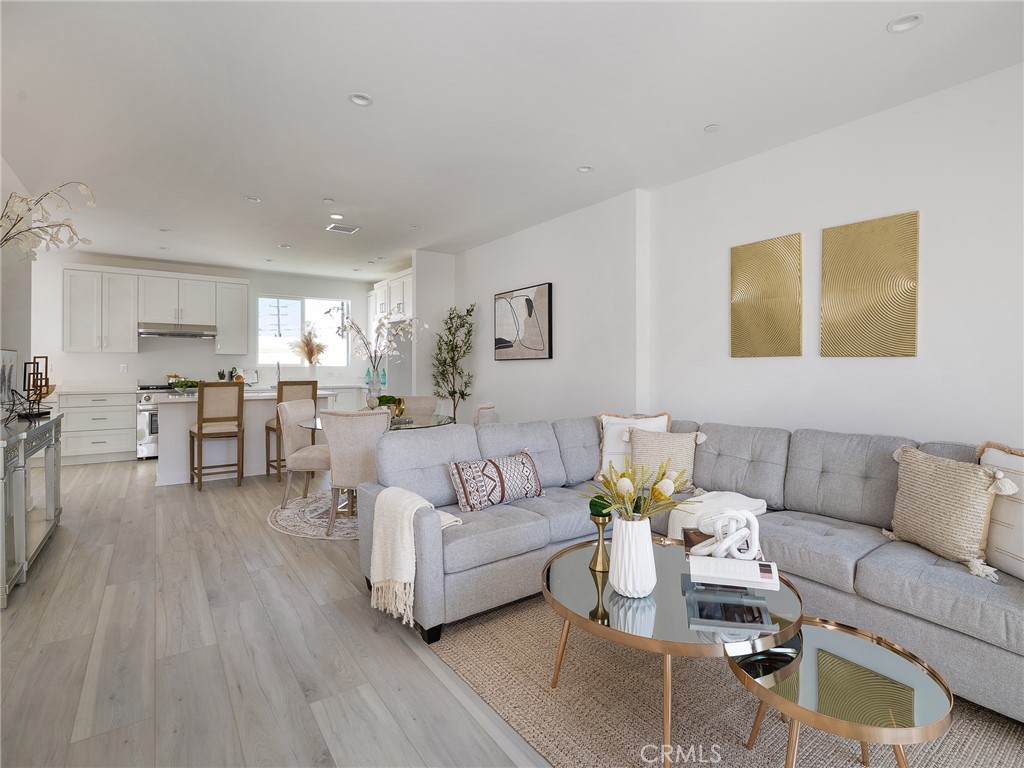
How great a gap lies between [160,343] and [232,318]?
976 millimetres

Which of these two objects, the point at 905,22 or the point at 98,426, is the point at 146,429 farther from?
the point at 905,22

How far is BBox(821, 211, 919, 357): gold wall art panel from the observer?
2.82m

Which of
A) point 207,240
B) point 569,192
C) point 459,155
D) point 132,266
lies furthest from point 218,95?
point 132,266

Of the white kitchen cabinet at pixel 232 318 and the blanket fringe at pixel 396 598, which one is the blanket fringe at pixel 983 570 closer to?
the blanket fringe at pixel 396 598

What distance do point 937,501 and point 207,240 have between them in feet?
22.1

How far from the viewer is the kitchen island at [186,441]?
5250 mm

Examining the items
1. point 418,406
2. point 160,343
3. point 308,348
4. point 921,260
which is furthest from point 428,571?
point 160,343

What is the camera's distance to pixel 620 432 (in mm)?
3531

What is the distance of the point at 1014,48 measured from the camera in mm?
2326

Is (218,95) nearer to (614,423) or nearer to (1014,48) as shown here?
(614,423)

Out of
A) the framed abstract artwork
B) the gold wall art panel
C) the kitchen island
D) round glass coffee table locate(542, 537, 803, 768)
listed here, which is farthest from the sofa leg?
the kitchen island

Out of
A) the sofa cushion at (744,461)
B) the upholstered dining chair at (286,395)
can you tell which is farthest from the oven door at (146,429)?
the sofa cushion at (744,461)

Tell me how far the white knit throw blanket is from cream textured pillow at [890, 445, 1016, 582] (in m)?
2.04

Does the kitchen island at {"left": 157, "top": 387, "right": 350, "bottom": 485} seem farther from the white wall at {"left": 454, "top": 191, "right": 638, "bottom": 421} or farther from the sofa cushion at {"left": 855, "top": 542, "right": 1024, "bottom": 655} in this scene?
the sofa cushion at {"left": 855, "top": 542, "right": 1024, "bottom": 655}
